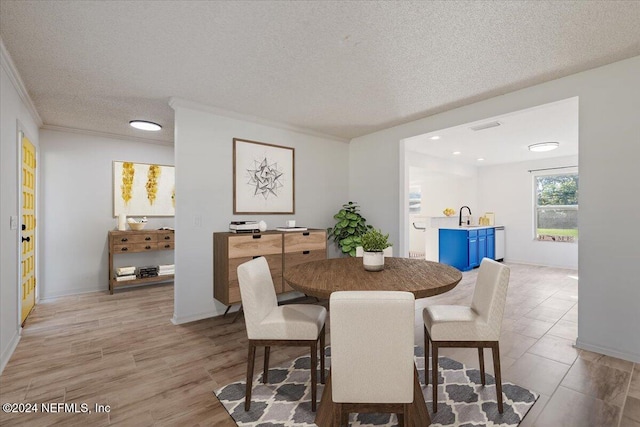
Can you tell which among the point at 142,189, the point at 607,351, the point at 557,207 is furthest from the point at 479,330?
the point at 557,207

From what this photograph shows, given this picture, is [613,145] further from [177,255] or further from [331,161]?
[177,255]

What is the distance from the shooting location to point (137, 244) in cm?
464

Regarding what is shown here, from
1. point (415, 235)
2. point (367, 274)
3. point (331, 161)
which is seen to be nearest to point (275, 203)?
point (331, 161)

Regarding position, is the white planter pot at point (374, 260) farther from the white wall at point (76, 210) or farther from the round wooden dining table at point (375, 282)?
the white wall at point (76, 210)

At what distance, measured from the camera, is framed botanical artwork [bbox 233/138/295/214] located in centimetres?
379

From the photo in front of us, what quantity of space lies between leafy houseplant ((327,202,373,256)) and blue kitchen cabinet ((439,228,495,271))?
8.91 ft

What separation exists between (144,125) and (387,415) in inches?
171

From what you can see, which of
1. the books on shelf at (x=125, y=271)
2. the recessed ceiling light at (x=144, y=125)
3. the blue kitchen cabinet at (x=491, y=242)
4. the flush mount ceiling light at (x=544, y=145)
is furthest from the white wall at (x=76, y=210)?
the blue kitchen cabinet at (x=491, y=242)

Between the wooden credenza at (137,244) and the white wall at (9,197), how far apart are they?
1.58 metres

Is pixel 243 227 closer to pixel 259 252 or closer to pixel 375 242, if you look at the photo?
pixel 259 252

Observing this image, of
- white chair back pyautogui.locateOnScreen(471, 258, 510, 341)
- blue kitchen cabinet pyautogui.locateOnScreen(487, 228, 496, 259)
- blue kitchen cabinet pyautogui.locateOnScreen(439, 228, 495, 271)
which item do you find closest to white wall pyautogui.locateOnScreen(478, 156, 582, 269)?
Answer: blue kitchen cabinet pyautogui.locateOnScreen(487, 228, 496, 259)

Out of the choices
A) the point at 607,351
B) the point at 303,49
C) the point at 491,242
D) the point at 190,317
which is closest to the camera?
the point at 303,49

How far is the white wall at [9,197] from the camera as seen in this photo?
2.37 m

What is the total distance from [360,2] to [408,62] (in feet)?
2.78
